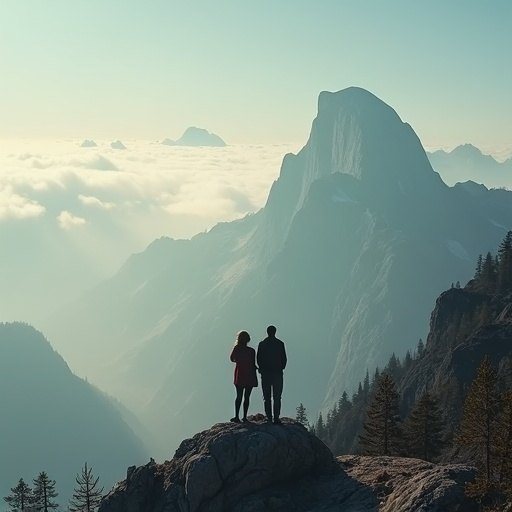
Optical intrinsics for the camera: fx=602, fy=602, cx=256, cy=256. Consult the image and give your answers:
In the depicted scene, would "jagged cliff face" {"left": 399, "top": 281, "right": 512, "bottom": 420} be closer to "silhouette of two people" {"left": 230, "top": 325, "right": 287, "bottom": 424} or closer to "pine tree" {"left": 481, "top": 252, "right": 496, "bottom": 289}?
"pine tree" {"left": 481, "top": 252, "right": 496, "bottom": 289}

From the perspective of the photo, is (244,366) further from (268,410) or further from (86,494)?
(86,494)

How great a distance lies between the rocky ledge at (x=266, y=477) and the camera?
2202 cm

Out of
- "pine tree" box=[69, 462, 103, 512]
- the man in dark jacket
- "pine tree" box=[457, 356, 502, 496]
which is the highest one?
the man in dark jacket

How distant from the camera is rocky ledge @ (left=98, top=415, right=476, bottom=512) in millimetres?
22016

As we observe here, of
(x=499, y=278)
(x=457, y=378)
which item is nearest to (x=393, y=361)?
(x=499, y=278)

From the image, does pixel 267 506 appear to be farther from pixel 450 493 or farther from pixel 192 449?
pixel 450 493

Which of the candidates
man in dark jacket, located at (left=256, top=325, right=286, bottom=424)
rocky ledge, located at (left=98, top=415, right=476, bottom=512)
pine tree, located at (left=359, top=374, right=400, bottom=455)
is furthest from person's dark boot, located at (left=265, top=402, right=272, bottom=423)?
pine tree, located at (left=359, top=374, right=400, bottom=455)

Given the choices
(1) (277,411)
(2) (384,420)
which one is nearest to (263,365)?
(1) (277,411)

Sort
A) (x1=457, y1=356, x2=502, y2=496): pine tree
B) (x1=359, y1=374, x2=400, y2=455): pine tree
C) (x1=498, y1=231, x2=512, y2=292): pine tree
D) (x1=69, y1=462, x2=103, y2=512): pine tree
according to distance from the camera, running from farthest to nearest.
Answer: (x1=498, y1=231, x2=512, y2=292): pine tree → (x1=69, y1=462, x2=103, y2=512): pine tree → (x1=359, y1=374, x2=400, y2=455): pine tree → (x1=457, y1=356, x2=502, y2=496): pine tree

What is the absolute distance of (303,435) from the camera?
25031 mm

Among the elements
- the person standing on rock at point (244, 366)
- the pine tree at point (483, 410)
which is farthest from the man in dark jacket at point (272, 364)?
the pine tree at point (483, 410)

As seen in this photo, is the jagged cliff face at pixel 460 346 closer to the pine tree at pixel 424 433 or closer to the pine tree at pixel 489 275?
the pine tree at pixel 489 275

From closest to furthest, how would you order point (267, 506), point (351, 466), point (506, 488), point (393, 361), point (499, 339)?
point (506, 488) < point (267, 506) < point (351, 466) < point (499, 339) < point (393, 361)

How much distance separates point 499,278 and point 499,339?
88.7 ft
